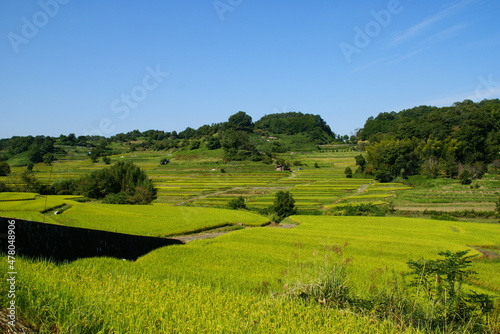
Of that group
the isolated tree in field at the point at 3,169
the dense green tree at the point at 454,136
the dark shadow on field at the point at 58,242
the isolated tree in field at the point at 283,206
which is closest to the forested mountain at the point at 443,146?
the dense green tree at the point at 454,136

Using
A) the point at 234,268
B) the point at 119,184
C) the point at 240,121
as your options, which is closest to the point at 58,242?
the point at 234,268

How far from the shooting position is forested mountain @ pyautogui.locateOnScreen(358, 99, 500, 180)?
6506cm

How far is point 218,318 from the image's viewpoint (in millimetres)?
4289

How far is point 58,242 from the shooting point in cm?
758

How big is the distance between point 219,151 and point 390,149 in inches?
1710

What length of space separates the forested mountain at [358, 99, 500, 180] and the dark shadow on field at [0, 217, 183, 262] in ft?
196

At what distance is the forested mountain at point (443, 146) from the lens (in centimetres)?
6506

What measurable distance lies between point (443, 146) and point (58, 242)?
76590 millimetres

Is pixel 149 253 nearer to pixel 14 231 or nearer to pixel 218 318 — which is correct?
pixel 14 231

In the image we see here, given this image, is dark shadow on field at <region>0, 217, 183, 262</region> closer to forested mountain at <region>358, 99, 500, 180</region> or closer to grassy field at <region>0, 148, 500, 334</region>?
grassy field at <region>0, 148, 500, 334</region>

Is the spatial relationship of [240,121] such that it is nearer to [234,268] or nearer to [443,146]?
[443,146]

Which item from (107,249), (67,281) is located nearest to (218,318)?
(67,281)

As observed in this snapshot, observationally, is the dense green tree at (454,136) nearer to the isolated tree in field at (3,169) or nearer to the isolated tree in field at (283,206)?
the isolated tree in field at (283,206)

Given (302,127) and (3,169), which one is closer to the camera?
(3,169)
